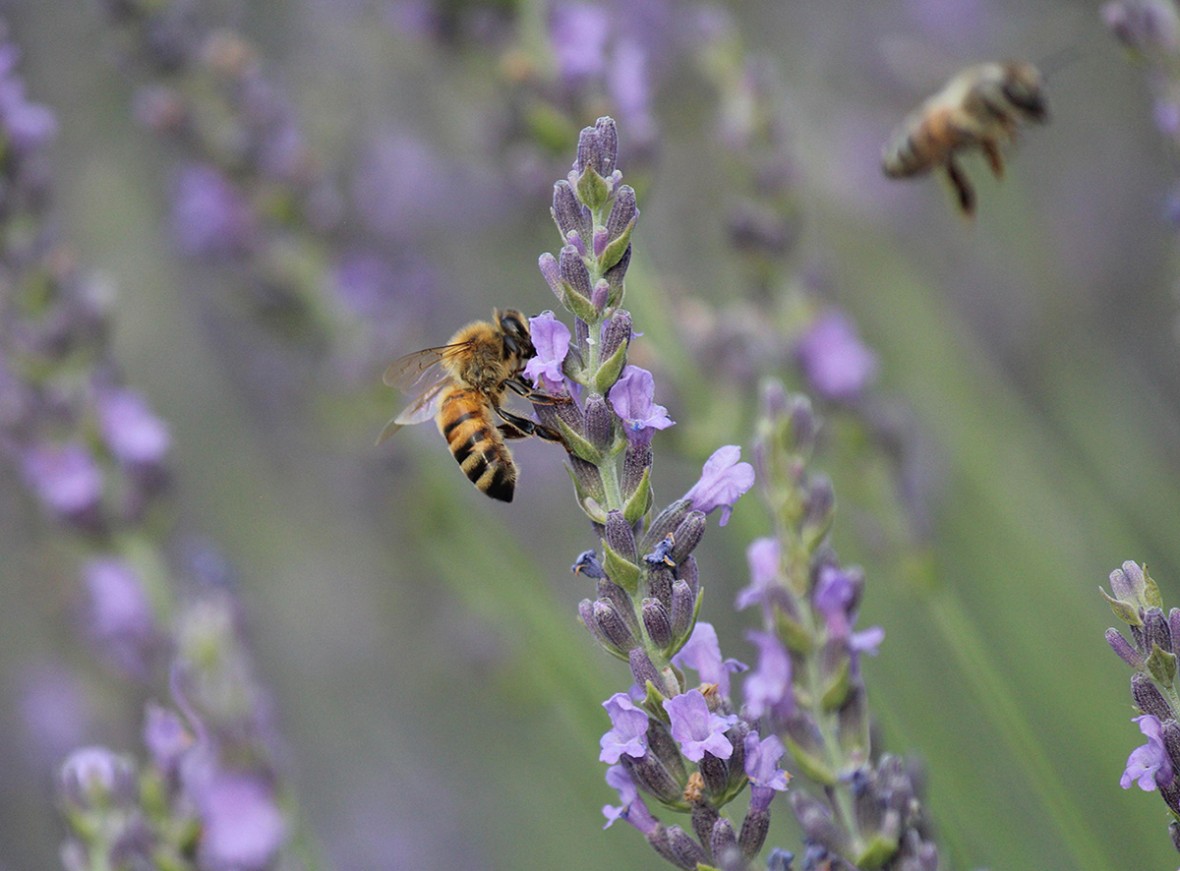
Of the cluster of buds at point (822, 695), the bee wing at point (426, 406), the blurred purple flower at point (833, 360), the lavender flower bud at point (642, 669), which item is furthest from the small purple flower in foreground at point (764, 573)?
the blurred purple flower at point (833, 360)

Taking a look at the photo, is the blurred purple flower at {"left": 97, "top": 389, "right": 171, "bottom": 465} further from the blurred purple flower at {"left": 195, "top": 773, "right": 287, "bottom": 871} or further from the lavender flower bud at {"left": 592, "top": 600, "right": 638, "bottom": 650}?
the lavender flower bud at {"left": 592, "top": 600, "right": 638, "bottom": 650}

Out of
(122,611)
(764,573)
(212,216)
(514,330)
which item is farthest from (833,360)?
(212,216)

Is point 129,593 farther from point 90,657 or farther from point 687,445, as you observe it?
point 687,445

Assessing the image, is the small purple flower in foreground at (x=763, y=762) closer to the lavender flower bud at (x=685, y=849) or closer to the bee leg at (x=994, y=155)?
the lavender flower bud at (x=685, y=849)

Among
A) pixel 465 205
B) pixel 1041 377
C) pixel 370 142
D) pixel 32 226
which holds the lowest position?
pixel 1041 377

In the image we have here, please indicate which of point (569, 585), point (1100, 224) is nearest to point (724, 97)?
point (1100, 224)

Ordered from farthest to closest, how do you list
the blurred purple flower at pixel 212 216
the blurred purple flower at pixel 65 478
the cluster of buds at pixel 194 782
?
1. the blurred purple flower at pixel 212 216
2. the blurred purple flower at pixel 65 478
3. the cluster of buds at pixel 194 782
